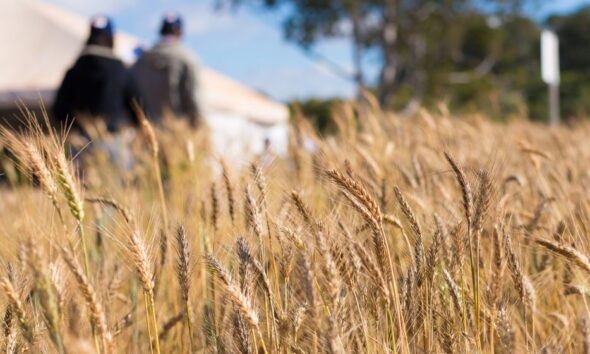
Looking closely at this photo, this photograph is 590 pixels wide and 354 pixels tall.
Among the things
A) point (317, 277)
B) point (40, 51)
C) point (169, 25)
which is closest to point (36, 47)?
point (40, 51)

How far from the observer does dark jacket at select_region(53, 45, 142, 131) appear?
13.9ft

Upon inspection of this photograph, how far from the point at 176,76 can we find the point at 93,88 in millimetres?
911

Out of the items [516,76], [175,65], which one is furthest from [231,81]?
[516,76]

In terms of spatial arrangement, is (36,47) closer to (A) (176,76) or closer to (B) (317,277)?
(A) (176,76)

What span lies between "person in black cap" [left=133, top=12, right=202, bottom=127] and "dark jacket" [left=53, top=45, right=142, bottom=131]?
2.22 feet

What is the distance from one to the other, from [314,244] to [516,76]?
97.0ft

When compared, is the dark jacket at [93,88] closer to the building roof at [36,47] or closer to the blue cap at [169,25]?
the blue cap at [169,25]

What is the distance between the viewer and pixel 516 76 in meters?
29.2

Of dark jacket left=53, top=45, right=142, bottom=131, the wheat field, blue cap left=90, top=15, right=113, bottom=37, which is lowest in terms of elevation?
the wheat field

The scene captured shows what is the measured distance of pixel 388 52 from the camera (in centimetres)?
2117

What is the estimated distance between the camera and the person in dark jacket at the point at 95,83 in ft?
13.9

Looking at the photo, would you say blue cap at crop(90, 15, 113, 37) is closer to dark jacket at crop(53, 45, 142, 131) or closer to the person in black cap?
dark jacket at crop(53, 45, 142, 131)

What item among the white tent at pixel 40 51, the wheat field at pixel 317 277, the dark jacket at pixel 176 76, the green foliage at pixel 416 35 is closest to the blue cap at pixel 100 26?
the dark jacket at pixel 176 76

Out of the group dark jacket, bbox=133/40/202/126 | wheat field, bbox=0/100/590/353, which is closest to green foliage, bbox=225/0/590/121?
dark jacket, bbox=133/40/202/126
